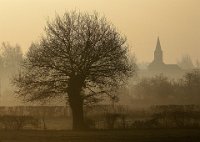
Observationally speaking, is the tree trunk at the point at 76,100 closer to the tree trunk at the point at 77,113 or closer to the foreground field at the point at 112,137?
the tree trunk at the point at 77,113

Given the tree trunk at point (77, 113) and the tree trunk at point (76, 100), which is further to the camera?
the tree trunk at point (77, 113)

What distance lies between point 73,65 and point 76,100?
347 cm

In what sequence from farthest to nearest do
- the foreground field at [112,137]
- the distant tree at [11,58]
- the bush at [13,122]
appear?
1. the distant tree at [11,58]
2. the bush at [13,122]
3. the foreground field at [112,137]

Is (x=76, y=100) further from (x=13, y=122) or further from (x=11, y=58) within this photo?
(x=11, y=58)

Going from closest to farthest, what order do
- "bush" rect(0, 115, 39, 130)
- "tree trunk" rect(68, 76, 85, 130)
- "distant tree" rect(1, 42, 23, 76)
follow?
"bush" rect(0, 115, 39, 130) < "tree trunk" rect(68, 76, 85, 130) < "distant tree" rect(1, 42, 23, 76)

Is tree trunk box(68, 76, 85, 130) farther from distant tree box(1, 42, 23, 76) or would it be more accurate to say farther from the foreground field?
distant tree box(1, 42, 23, 76)

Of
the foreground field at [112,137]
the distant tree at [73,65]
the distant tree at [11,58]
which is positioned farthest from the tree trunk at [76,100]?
the distant tree at [11,58]

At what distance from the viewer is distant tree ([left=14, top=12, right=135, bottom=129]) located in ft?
152

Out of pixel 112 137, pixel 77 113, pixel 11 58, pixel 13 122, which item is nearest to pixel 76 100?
pixel 77 113

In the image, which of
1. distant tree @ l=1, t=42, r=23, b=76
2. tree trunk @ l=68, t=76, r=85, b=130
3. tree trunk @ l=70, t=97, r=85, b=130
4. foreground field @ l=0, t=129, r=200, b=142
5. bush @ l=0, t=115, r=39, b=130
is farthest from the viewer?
distant tree @ l=1, t=42, r=23, b=76

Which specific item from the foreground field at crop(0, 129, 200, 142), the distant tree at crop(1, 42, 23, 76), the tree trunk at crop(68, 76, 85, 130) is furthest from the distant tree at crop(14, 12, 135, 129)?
the distant tree at crop(1, 42, 23, 76)

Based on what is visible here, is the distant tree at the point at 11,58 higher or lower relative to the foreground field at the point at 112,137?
higher

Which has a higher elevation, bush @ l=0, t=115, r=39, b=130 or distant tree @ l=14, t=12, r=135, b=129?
distant tree @ l=14, t=12, r=135, b=129

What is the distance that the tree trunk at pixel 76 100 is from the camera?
46.3 m
